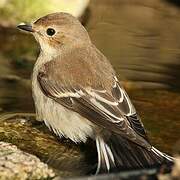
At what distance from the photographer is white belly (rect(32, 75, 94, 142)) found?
6621mm

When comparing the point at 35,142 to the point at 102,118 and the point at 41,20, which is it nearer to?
the point at 102,118

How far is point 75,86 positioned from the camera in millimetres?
6703

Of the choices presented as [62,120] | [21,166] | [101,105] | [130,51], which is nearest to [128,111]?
[101,105]

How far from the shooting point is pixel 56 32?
294 inches

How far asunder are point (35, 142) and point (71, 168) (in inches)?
27.4

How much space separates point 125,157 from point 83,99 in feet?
2.74

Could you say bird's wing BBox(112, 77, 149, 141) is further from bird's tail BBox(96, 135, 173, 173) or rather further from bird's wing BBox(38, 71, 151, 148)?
bird's tail BBox(96, 135, 173, 173)

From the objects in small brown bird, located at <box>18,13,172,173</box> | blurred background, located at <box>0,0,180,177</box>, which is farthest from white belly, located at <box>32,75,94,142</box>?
blurred background, located at <box>0,0,180,177</box>

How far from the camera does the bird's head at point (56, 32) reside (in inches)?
292

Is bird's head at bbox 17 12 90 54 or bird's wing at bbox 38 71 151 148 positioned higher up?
bird's head at bbox 17 12 90 54

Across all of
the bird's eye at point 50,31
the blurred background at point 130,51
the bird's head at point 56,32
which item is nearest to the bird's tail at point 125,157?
the blurred background at point 130,51

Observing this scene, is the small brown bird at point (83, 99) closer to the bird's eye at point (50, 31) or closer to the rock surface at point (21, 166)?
the bird's eye at point (50, 31)

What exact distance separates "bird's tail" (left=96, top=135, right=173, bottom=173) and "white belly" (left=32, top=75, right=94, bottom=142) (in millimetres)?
446

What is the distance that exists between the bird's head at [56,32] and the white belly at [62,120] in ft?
2.03
